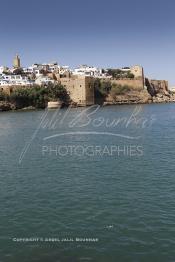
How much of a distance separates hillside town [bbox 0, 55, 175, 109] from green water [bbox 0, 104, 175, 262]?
48304 millimetres

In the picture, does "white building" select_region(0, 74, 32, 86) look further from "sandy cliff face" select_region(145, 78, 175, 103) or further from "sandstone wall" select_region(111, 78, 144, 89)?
"sandy cliff face" select_region(145, 78, 175, 103)

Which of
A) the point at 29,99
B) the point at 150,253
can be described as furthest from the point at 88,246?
the point at 29,99

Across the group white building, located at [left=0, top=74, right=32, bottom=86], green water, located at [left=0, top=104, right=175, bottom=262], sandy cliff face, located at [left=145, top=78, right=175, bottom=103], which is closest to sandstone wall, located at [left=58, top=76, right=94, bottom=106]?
white building, located at [left=0, top=74, right=32, bottom=86]

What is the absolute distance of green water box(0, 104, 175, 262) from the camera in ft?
29.4

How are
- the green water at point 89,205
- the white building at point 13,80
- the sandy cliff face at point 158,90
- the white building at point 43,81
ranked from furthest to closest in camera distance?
the sandy cliff face at point 158,90, the white building at point 43,81, the white building at point 13,80, the green water at point 89,205

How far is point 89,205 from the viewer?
1180 cm

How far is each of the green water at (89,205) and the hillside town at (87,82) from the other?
4830 centimetres

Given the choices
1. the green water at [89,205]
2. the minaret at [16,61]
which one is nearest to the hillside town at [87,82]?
the minaret at [16,61]

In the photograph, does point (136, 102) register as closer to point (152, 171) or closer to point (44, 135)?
point (44, 135)

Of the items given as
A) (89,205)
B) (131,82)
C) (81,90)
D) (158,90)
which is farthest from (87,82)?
(89,205)

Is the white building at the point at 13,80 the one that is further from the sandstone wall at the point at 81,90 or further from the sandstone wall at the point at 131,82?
the sandstone wall at the point at 131,82

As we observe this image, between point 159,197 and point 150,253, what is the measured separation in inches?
145

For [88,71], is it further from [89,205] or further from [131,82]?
[89,205]

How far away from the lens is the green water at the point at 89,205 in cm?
895
